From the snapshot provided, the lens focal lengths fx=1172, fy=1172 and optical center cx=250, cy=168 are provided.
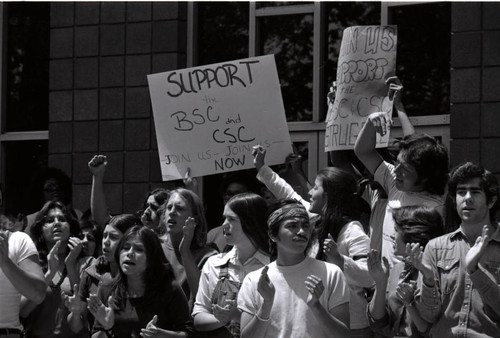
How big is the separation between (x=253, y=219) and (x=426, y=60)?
2.96 metres

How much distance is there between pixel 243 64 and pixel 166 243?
1565 mm

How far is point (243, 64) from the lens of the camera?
8.49 m

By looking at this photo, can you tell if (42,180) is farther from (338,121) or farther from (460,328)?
(460,328)

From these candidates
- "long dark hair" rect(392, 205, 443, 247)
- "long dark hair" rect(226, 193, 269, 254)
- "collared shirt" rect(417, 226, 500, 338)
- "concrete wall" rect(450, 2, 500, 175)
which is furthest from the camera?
"concrete wall" rect(450, 2, 500, 175)

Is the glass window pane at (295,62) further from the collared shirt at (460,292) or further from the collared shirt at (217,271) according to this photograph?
the collared shirt at (460,292)

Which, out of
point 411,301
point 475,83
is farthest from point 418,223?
point 475,83

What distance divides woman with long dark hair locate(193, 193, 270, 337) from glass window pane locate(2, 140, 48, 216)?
4.44m

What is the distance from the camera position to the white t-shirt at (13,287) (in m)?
7.10

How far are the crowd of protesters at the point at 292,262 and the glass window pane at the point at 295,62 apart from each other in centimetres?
160

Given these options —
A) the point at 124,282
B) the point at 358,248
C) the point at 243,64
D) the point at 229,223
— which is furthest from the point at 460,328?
the point at 243,64

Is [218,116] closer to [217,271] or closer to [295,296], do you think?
[217,271]

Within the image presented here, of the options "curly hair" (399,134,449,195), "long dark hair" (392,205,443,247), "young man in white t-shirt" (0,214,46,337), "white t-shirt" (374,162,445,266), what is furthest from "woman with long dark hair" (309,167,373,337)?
"young man in white t-shirt" (0,214,46,337)

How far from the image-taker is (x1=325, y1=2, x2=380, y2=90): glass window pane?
9609mm

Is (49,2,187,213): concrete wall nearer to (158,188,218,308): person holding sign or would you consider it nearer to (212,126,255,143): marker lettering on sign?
(212,126,255,143): marker lettering on sign
